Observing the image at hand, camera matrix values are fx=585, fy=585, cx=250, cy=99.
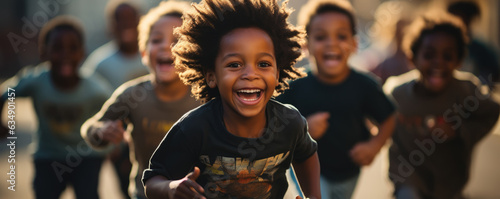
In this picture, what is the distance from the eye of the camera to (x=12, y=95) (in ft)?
15.4

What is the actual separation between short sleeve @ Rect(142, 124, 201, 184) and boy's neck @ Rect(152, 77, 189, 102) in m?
1.43

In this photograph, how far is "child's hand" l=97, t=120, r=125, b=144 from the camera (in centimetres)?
361

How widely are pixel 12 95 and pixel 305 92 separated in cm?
235

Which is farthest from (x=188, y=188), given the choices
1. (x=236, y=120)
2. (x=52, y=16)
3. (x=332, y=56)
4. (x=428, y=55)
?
(x=52, y=16)

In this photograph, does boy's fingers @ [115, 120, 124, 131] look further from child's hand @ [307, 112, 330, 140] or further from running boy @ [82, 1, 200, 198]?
child's hand @ [307, 112, 330, 140]

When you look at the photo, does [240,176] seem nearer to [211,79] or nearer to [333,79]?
[211,79]

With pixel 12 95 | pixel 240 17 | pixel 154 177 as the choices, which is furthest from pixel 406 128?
pixel 12 95

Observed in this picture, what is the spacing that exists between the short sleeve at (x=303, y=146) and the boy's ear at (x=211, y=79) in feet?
1.51

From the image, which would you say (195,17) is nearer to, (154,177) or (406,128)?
(154,177)

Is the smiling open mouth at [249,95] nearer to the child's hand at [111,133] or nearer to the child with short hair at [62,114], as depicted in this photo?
the child's hand at [111,133]

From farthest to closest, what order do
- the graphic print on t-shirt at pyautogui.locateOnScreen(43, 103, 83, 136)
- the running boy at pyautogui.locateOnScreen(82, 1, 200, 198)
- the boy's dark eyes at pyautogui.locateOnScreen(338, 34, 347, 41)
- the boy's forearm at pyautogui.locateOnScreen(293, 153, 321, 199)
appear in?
the graphic print on t-shirt at pyautogui.locateOnScreen(43, 103, 83, 136)
the boy's dark eyes at pyautogui.locateOnScreen(338, 34, 347, 41)
the running boy at pyautogui.locateOnScreen(82, 1, 200, 198)
the boy's forearm at pyautogui.locateOnScreen(293, 153, 321, 199)

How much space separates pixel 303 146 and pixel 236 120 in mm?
391

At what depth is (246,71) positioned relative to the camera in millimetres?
2619

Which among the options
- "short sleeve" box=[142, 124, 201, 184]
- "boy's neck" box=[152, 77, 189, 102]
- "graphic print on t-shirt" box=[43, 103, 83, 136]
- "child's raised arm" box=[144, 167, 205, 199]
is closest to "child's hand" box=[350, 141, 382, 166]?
"boy's neck" box=[152, 77, 189, 102]
